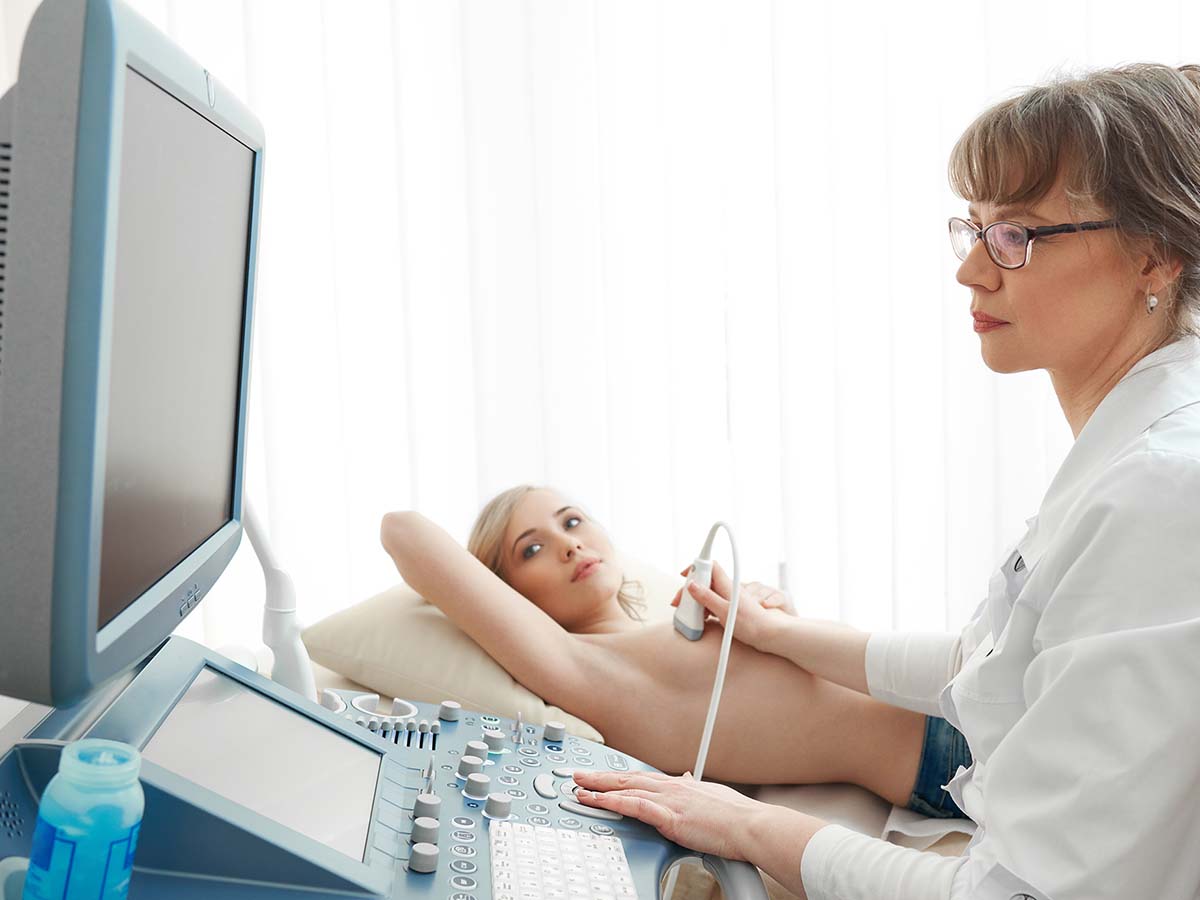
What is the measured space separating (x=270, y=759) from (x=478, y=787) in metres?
0.19

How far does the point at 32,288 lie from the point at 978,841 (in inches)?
37.4

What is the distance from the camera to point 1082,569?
89 cm

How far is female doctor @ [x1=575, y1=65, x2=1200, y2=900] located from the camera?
0.84 meters

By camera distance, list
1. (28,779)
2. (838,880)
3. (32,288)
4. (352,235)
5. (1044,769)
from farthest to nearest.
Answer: (352,235) → (838,880) → (1044,769) → (28,779) → (32,288)

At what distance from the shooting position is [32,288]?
0.51 metres

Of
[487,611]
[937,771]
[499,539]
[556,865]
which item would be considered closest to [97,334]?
[556,865]

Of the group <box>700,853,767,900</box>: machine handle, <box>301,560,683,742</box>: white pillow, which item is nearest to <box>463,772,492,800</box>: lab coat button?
<box>700,853,767,900</box>: machine handle

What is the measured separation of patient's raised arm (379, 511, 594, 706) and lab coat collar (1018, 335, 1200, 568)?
2.42ft

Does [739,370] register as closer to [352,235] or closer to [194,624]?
[352,235]

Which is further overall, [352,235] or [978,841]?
[352,235]

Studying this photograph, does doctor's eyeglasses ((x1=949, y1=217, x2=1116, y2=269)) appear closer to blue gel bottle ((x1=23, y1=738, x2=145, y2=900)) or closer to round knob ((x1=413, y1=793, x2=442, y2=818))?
round knob ((x1=413, y1=793, x2=442, y2=818))

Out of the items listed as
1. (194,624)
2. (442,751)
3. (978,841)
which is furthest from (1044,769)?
(194,624)

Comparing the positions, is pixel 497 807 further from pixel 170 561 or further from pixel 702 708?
pixel 702 708

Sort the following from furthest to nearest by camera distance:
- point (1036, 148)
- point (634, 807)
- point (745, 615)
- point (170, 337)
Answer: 1. point (745, 615)
2. point (1036, 148)
3. point (634, 807)
4. point (170, 337)
